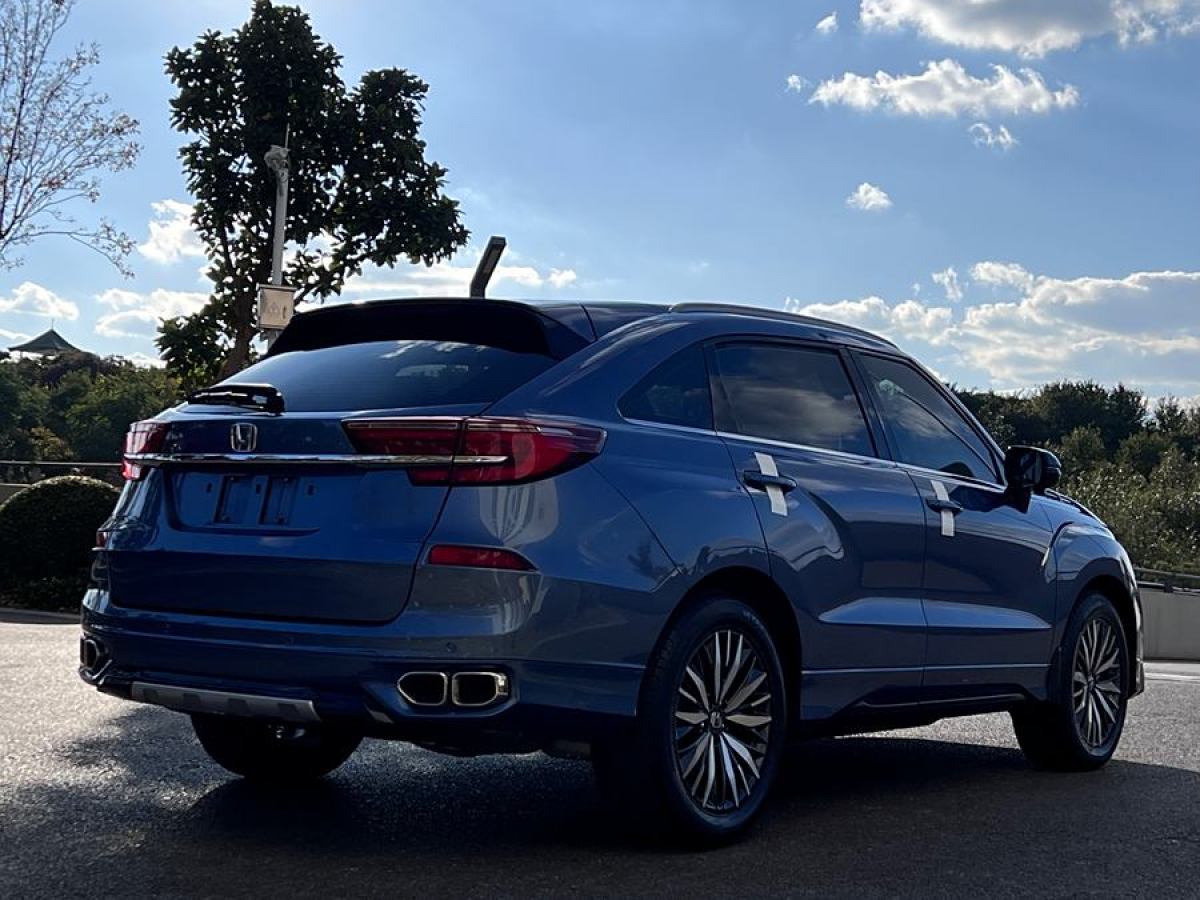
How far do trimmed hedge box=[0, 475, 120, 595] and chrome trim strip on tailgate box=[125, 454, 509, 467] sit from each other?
12585 mm

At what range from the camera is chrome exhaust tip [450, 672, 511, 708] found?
4.63 metres

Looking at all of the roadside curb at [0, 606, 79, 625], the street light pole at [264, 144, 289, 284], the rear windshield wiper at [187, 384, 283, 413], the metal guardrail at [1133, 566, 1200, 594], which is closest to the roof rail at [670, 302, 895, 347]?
the rear windshield wiper at [187, 384, 283, 413]

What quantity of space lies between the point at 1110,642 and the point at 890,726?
197cm

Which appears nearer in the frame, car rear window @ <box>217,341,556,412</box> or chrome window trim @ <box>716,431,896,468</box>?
car rear window @ <box>217,341,556,412</box>

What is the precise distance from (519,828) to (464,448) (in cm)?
154

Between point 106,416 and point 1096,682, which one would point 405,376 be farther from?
point 106,416

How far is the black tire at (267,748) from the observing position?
6.16 metres

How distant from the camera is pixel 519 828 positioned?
5586 millimetres

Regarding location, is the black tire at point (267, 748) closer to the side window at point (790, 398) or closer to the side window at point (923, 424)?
the side window at point (790, 398)

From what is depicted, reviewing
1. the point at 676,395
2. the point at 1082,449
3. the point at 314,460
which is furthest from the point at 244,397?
the point at 1082,449

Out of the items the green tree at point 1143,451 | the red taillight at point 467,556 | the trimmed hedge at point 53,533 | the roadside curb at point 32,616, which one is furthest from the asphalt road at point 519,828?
the green tree at point 1143,451

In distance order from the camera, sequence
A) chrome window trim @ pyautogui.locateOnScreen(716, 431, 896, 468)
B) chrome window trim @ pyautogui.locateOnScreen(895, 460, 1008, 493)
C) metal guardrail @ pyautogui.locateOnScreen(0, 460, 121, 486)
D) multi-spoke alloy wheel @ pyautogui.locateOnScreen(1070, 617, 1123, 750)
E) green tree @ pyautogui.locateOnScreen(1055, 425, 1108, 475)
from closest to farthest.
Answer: chrome window trim @ pyautogui.locateOnScreen(716, 431, 896, 468) → chrome window trim @ pyautogui.locateOnScreen(895, 460, 1008, 493) → multi-spoke alloy wheel @ pyautogui.locateOnScreen(1070, 617, 1123, 750) → metal guardrail @ pyautogui.locateOnScreen(0, 460, 121, 486) → green tree @ pyautogui.locateOnScreen(1055, 425, 1108, 475)

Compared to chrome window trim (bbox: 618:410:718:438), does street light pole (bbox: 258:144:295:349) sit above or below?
above

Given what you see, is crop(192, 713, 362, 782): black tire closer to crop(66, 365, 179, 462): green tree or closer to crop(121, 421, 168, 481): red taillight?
crop(121, 421, 168, 481): red taillight
